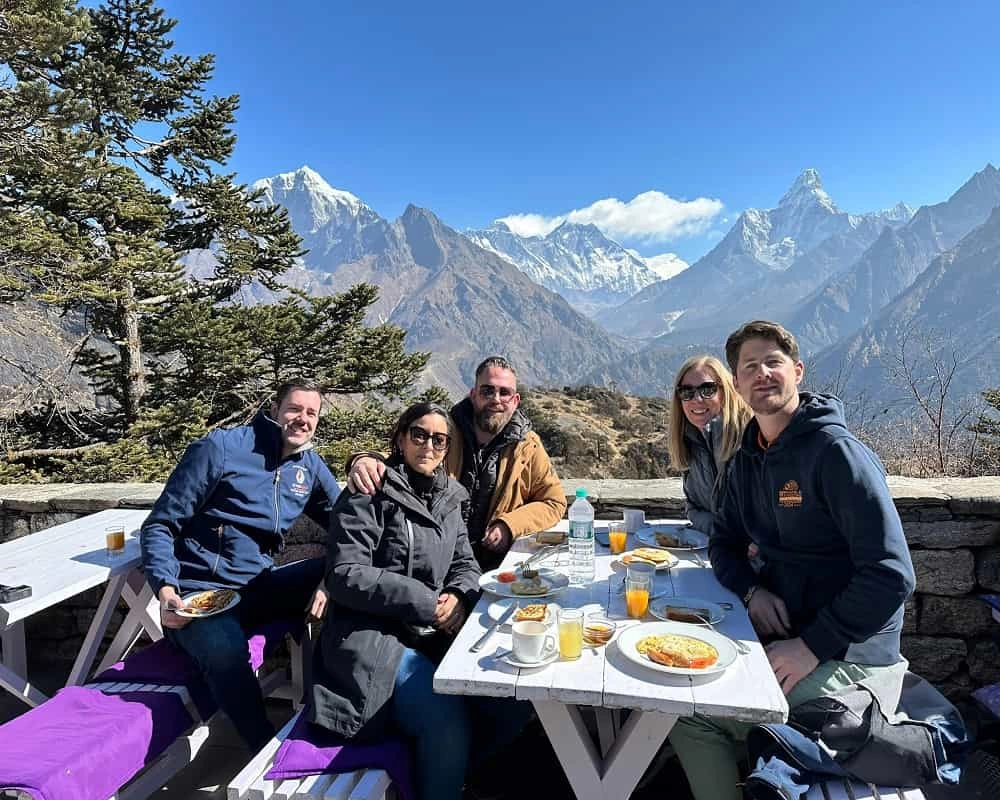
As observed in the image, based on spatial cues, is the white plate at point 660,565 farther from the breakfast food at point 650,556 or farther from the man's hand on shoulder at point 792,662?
the man's hand on shoulder at point 792,662

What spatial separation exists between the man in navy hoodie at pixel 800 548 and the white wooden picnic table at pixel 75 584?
213 centimetres

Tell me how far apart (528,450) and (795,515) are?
1.21 metres

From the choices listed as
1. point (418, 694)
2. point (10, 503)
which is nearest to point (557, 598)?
point (418, 694)

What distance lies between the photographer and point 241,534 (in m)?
2.42

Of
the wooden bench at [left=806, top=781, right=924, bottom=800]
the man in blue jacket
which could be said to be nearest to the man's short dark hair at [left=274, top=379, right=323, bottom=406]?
the man in blue jacket

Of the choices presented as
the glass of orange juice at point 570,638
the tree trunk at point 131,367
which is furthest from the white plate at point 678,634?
the tree trunk at point 131,367

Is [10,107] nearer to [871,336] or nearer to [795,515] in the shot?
[795,515]

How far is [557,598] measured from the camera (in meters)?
1.89

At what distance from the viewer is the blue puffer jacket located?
2301 mm

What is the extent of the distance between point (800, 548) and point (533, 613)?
87 centimetres

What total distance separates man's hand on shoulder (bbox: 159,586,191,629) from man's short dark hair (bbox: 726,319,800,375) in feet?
6.90

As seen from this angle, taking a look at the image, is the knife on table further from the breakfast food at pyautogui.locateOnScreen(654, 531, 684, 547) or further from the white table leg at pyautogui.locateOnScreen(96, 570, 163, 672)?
the white table leg at pyautogui.locateOnScreen(96, 570, 163, 672)

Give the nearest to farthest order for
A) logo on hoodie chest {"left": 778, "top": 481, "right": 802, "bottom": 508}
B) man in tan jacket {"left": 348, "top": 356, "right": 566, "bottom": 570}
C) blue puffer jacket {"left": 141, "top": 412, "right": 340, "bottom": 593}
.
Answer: logo on hoodie chest {"left": 778, "top": 481, "right": 802, "bottom": 508}, blue puffer jacket {"left": 141, "top": 412, "right": 340, "bottom": 593}, man in tan jacket {"left": 348, "top": 356, "right": 566, "bottom": 570}

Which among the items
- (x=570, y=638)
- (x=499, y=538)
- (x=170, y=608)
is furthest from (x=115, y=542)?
(x=570, y=638)
